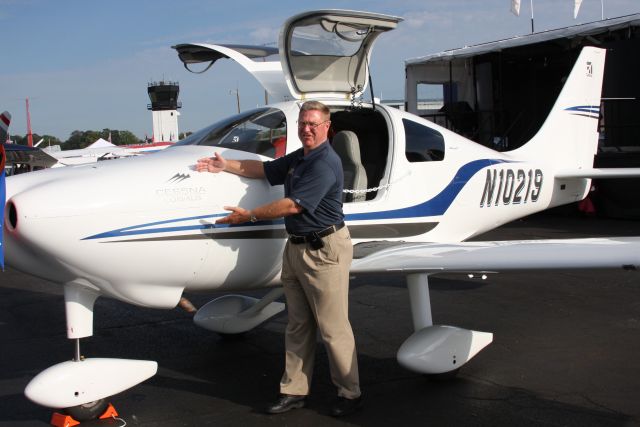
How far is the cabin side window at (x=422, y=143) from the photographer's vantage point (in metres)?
5.23

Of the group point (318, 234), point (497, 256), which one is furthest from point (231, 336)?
point (497, 256)

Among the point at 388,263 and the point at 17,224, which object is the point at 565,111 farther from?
the point at 17,224

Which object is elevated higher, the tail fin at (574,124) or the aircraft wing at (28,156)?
the tail fin at (574,124)

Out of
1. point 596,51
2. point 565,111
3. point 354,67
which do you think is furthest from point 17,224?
point 596,51

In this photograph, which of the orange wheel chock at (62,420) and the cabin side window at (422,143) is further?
the cabin side window at (422,143)

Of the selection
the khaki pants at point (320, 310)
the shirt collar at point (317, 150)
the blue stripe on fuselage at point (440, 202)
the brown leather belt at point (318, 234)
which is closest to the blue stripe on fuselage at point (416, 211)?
the blue stripe on fuselage at point (440, 202)

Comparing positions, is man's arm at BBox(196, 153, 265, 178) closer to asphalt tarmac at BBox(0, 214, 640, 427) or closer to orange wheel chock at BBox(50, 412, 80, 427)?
asphalt tarmac at BBox(0, 214, 640, 427)

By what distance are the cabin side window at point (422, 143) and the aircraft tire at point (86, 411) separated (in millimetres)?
2768

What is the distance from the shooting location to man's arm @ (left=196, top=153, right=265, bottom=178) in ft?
13.6

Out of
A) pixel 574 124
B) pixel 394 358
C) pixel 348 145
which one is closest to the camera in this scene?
pixel 348 145

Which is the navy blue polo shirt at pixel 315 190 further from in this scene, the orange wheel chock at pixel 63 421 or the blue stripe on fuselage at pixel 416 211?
the orange wheel chock at pixel 63 421

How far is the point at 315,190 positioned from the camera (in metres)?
3.93

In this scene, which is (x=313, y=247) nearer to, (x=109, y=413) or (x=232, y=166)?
(x=232, y=166)

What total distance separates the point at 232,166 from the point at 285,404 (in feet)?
4.92
